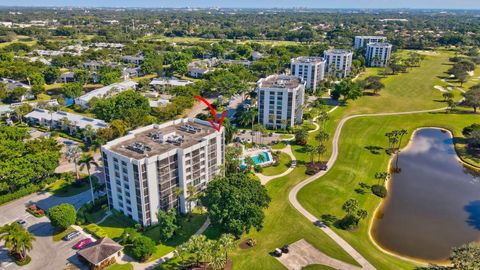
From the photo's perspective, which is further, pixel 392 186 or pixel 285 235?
pixel 392 186

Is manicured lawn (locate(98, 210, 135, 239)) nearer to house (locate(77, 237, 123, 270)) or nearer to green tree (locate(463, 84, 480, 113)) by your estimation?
house (locate(77, 237, 123, 270))

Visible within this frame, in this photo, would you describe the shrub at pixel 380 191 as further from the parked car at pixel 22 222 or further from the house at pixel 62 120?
the house at pixel 62 120

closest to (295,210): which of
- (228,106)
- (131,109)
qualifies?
(131,109)

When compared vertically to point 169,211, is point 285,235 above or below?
below

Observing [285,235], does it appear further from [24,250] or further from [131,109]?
[131,109]

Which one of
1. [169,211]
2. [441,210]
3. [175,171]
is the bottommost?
[441,210]

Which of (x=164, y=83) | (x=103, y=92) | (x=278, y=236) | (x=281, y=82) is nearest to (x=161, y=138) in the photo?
(x=278, y=236)
